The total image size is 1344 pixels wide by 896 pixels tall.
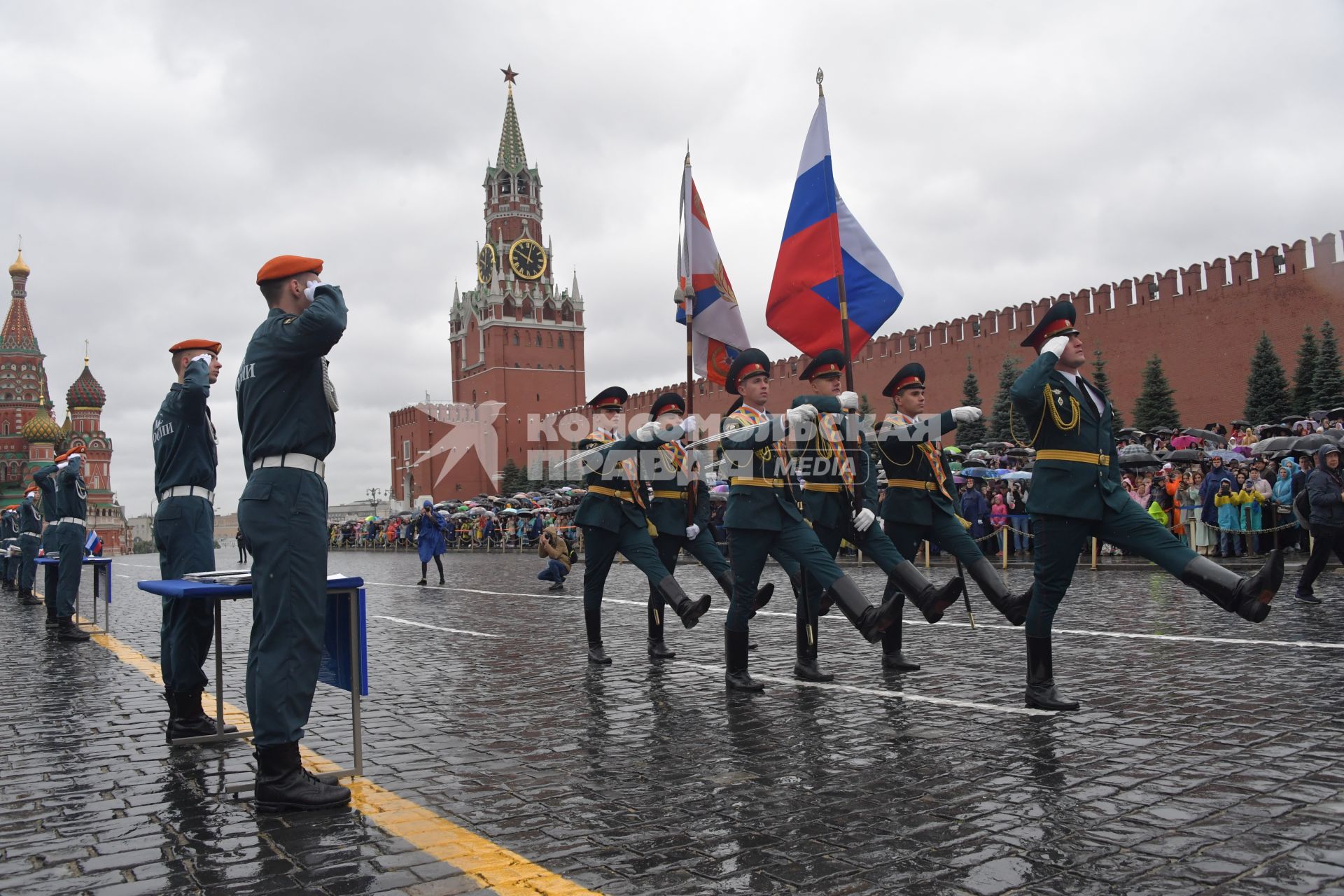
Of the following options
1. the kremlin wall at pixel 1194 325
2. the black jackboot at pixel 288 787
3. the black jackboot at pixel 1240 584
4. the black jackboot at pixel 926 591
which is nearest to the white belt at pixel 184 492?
the black jackboot at pixel 288 787

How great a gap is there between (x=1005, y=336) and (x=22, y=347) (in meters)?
98.3

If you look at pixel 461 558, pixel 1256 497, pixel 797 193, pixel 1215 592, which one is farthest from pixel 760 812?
pixel 461 558

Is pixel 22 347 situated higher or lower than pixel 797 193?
higher

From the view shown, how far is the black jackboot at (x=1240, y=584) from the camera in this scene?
15.0ft

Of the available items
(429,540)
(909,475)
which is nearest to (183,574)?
(909,475)

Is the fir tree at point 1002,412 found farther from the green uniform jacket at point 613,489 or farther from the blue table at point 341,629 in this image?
the blue table at point 341,629

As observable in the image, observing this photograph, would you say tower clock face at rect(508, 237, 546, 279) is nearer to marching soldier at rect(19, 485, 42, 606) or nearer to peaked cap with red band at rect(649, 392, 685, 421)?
marching soldier at rect(19, 485, 42, 606)

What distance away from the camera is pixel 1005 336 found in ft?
149

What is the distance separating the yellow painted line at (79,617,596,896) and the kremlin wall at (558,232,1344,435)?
1167 inches

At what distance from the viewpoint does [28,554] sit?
51.6ft

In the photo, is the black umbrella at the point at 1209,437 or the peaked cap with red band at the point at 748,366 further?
the black umbrella at the point at 1209,437

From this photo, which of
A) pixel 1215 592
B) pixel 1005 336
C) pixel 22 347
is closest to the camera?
pixel 1215 592

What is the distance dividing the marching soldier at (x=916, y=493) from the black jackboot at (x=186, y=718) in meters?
3.81

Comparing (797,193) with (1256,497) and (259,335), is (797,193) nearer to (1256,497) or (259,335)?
(259,335)
